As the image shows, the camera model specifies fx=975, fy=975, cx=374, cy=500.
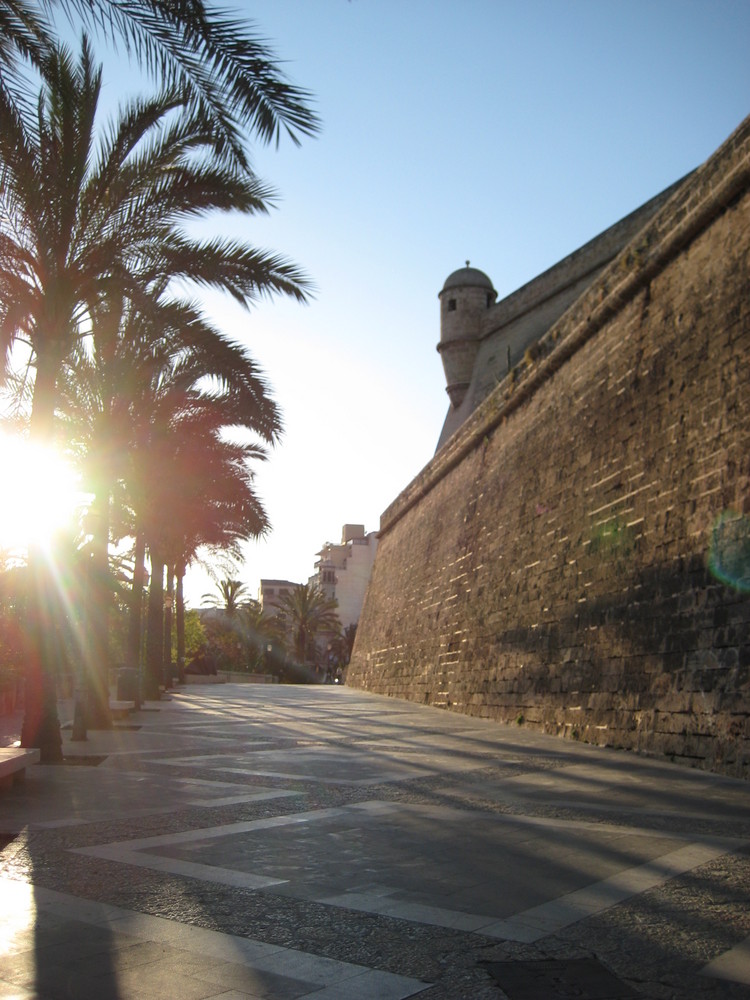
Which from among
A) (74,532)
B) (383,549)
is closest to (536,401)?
(74,532)

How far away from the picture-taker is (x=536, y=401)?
1586 centimetres

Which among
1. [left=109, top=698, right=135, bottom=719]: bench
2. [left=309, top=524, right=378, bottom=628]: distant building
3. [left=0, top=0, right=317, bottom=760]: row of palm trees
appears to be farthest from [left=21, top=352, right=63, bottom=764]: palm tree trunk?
[left=309, top=524, right=378, bottom=628]: distant building

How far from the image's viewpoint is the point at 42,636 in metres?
9.58

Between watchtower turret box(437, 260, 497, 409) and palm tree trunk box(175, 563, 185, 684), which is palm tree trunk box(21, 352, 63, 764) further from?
watchtower turret box(437, 260, 497, 409)

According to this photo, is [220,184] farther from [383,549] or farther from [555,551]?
[383,549]

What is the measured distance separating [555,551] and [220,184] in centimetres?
633

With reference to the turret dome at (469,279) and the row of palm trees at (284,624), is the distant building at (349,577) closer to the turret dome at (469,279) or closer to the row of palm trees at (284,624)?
the row of palm trees at (284,624)

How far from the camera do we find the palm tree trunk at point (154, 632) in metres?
21.9

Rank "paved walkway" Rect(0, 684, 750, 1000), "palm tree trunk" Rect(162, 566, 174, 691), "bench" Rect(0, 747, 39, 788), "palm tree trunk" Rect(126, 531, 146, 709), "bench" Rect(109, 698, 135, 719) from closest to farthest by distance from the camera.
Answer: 1. "paved walkway" Rect(0, 684, 750, 1000)
2. "bench" Rect(0, 747, 39, 788)
3. "bench" Rect(109, 698, 135, 719)
4. "palm tree trunk" Rect(126, 531, 146, 709)
5. "palm tree trunk" Rect(162, 566, 174, 691)

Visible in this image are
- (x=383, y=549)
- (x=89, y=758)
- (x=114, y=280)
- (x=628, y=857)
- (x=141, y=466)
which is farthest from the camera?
(x=383, y=549)

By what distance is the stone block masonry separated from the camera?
8.64 m

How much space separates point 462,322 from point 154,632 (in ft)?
48.3

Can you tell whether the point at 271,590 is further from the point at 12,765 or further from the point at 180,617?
the point at 12,765

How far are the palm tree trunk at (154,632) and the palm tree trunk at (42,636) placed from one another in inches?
470
